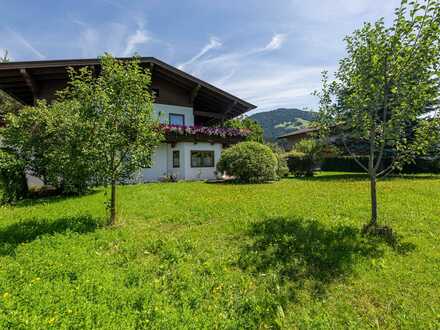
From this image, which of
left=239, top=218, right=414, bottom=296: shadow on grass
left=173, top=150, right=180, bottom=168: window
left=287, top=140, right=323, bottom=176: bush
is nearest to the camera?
left=239, top=218, right=414, bottom=296: shadow on grass

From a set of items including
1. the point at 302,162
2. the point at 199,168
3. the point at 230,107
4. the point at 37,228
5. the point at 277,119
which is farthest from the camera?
the point at 277,119

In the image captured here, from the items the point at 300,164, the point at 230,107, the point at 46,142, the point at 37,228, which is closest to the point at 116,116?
the point at 37,228

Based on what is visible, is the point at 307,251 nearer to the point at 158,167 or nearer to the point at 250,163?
the point at 250,163

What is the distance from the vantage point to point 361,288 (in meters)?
3.41

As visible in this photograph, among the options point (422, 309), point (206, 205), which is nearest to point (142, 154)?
point (206, 205)

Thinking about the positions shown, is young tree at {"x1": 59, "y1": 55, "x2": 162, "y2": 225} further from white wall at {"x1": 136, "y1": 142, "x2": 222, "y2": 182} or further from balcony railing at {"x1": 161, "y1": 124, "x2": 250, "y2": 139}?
white wall at {"x1": 136, "y1": 142, "x2": 222, "y2": 182}

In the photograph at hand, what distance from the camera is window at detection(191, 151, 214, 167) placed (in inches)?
720

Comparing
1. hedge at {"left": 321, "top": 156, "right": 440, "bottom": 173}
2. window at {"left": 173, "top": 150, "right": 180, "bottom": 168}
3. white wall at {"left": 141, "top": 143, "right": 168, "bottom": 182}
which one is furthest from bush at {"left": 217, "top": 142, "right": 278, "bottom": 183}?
white wall at {"left": 141, "top": 143, "right": 168, "bottom": 182}

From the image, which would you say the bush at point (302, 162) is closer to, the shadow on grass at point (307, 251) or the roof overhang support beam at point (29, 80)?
the shadow on grass at point (307, 251)

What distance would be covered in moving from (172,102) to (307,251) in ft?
56.1

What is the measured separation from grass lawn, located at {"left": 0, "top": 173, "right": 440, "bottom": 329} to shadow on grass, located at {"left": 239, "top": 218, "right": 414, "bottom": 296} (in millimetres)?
21

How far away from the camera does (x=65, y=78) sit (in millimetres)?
16500

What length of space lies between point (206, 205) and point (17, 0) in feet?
34.6

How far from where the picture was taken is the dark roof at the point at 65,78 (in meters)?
14.6
